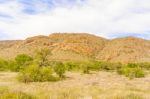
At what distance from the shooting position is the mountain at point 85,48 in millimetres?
108062

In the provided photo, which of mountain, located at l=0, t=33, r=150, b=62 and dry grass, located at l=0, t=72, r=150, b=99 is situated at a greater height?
mountain, located at l=0, t=33, r=150, b=62

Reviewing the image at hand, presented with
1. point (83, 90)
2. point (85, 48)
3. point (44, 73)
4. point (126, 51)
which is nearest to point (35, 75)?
point (44, 73)

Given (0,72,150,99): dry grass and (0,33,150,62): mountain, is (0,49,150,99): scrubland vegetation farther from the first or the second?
(0,33,150,62): mountain

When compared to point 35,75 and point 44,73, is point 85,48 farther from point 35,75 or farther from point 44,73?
point 35,75

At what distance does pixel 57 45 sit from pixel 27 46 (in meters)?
11.8

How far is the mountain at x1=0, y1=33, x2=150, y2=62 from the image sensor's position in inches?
4254

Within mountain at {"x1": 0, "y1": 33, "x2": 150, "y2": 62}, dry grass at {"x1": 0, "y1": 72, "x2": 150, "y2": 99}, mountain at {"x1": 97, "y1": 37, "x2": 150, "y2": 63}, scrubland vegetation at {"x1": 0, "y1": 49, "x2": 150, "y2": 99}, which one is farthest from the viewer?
mountain at {"x1": 0, "y1": 33, "x2": 150, "y2": 62}

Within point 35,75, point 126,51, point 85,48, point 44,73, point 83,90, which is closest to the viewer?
point 83,90

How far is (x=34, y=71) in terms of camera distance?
2714cm

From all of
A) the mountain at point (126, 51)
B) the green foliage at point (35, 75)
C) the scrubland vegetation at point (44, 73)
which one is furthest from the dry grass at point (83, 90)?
the mountain at point (126, 51)

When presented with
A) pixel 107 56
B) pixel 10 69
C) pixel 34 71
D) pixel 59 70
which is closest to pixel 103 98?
pixel 34 71

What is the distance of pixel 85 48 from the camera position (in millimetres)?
117188

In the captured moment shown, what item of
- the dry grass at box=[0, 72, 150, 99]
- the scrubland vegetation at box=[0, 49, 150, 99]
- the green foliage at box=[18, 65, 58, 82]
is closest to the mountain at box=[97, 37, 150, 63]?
the scrubland vegetation at box=[0, 49, 150, 99]

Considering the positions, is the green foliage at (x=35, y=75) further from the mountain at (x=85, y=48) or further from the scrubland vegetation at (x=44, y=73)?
the mountain at (x=85, y=48)
